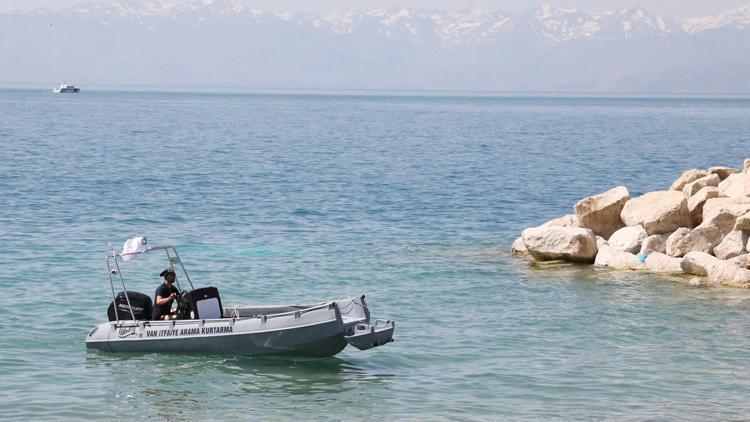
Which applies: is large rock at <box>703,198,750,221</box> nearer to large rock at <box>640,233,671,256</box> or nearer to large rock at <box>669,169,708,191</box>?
large rock at <box>640,233,671,256</box>

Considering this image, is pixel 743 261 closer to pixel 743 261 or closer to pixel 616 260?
pixel 743 261

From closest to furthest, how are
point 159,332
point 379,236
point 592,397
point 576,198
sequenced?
point 592,397
point 159,332
point 379,236
point 576,198

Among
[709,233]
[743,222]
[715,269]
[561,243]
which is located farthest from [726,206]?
[561,243]

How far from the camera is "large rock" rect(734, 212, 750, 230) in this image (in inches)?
1047

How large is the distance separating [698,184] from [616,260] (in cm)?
402

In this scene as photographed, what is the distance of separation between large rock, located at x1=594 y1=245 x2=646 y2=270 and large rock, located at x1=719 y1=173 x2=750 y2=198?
338 cm

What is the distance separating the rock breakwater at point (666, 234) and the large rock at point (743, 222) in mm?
25

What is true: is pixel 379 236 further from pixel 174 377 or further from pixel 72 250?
pixel 174 377

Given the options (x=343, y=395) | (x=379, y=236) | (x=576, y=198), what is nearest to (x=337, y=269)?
(x=379, y=236)

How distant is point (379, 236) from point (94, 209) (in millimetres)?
12242

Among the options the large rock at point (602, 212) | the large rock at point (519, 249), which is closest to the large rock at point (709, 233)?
the large rock at point (602, 212)

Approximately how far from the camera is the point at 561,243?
29438mm

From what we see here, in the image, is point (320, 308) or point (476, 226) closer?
point (320, 308)

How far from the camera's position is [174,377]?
1906 centimetres
